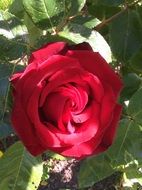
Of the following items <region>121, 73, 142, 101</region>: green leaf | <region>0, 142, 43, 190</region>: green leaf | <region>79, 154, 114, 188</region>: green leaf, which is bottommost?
<region>79, 154, 114, 188</region>: green leaf

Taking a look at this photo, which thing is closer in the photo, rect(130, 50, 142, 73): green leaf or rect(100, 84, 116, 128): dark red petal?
rect(100, 84, 116, 128): dark red petal

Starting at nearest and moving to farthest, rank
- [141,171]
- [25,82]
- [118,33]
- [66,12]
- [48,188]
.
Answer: [25,82]
[66,12]
[118,33]
[141,171]
[48,188]

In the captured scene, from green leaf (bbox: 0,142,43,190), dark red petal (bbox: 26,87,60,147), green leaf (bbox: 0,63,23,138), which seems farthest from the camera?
green leaf (bbox: 0,142,43,190)

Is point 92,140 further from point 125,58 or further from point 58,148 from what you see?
point 125,58

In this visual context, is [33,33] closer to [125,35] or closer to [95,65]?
[125,35]

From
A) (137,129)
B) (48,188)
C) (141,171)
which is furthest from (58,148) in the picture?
(48,188)

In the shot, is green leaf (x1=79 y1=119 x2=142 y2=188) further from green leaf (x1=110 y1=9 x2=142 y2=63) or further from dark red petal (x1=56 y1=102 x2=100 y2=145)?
dark red petal (x1=56 y1=102 x2=100 y2=145)

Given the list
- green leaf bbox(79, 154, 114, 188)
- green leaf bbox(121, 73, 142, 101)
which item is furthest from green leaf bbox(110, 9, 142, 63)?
green leaf bbox(79, 154, 114, 188)

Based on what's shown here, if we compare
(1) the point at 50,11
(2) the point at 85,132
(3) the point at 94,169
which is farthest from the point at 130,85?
(2) the point at 85,132
